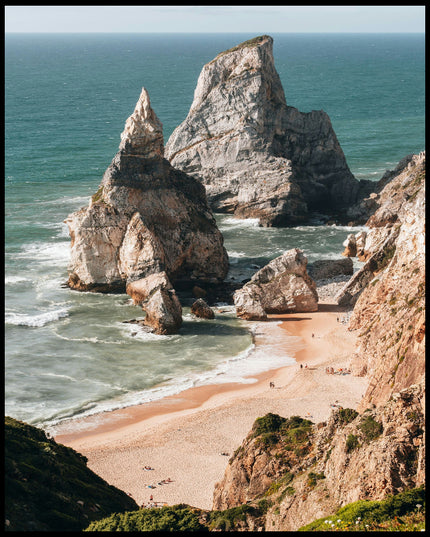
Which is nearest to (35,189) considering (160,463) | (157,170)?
(157,170)

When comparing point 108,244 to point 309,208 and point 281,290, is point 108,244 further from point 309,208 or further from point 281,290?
point 309,208

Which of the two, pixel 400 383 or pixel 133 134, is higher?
pixel 133 134

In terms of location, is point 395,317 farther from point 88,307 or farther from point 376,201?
point 376,201

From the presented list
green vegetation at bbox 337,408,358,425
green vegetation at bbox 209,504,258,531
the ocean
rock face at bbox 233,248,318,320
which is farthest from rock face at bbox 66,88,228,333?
green vegetation at bbox 209,504,258,531

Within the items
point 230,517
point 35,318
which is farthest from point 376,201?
point 230,517

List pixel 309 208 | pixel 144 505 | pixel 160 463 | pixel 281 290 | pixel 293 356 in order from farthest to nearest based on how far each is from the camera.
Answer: pixel 309 208, pixel 281 290, pixel 293 356, pixel 160 463, pixel 144 505

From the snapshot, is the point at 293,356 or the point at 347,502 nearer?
the point at 347,502
